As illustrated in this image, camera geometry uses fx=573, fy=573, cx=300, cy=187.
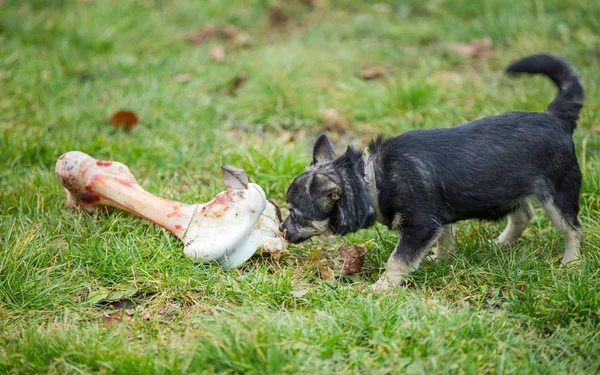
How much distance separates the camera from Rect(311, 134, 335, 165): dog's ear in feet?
13.2

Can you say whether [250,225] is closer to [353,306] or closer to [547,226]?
[353,306]

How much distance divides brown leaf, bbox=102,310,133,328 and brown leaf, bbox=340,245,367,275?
1.44 m

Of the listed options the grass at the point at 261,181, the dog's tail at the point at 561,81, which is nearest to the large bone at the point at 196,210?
the grass at the point at 261,181

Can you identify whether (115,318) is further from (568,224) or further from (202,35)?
(202,35)

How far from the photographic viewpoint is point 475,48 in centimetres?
764

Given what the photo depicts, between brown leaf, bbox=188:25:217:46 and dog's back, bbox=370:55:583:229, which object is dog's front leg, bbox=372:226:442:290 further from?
brown leaf, bbox=188:25:217:46

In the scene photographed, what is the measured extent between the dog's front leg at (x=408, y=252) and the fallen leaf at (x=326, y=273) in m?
0.31

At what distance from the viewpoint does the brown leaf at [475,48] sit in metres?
7.55

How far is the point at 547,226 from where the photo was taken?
450 centimetres

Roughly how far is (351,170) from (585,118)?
3.09 meters

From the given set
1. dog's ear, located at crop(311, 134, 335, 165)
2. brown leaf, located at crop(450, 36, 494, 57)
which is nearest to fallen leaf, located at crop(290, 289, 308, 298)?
dog's ear, located at crop(311, 134, 335, 165)

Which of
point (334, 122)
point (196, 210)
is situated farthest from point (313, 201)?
point (334, 122)

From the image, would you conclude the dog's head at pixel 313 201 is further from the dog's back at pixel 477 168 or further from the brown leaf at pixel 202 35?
the brown leaf at pixel 202 35

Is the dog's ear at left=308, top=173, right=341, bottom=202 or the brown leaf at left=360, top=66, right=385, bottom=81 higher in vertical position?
the dog's ear at left=308, top=173, right=341, bottom=202
